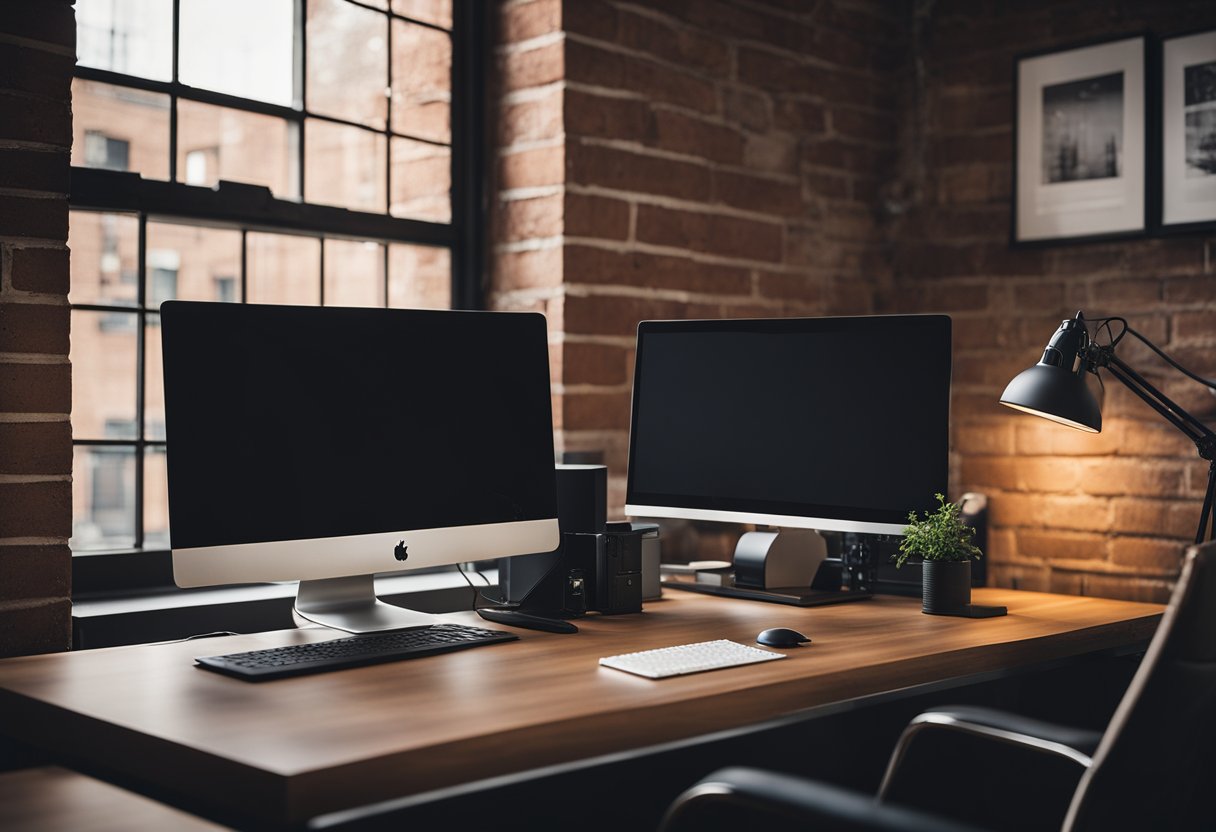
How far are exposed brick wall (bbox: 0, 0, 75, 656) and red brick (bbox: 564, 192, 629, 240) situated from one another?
3.50ft

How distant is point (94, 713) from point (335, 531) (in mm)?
522

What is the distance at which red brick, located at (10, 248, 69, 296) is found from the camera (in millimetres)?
1909

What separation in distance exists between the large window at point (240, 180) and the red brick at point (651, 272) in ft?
0.89

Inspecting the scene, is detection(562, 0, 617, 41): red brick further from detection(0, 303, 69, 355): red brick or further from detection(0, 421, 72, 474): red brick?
detection(0, 421, 72, 474): red brick

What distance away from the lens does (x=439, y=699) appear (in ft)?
5.22

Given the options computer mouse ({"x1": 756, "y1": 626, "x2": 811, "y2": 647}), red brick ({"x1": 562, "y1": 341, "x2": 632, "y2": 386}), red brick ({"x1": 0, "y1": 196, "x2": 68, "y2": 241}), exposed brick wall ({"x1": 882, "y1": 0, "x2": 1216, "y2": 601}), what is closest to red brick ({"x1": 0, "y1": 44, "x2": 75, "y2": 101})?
red brick ({"x1": 0, "y1": 196, "x2": 68, "y2": 241})

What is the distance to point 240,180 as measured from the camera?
8.19ft

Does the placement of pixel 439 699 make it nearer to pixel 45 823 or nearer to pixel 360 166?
pixel 45 823

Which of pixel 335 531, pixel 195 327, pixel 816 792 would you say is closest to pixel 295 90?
pixel 195 327

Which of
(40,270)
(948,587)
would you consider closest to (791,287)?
(948,587)

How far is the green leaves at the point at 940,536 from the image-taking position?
2.28m

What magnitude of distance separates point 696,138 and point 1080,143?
3.05ft

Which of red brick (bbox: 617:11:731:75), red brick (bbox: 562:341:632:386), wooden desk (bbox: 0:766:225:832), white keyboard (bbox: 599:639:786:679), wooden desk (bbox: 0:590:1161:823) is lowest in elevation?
wooden desk (bbox: 0:766:225:832)

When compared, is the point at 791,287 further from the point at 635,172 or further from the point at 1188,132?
the point at 1188,132
